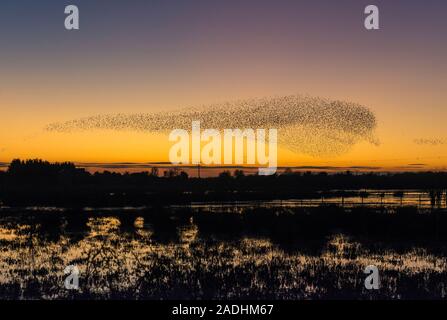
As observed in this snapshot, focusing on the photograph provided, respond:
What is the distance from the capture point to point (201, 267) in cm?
2116

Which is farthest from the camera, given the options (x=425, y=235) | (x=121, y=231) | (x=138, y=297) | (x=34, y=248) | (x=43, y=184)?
(x=43, y=184)

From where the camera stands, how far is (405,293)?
16812 mm

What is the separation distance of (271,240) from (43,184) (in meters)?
106

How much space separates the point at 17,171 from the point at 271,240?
114149 millimetres

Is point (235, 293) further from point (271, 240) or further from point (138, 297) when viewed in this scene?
point (271, 240)

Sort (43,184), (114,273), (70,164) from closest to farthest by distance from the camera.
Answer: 1. (114,273)
2. (43,184)
3. (70,164)

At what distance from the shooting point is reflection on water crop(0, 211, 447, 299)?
17.2 metres

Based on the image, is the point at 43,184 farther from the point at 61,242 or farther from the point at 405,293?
the point at 405,293

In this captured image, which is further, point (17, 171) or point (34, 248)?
point (17, 171)

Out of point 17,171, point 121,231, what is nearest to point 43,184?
point 17,171

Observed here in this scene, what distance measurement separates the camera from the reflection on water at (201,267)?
17188mm
